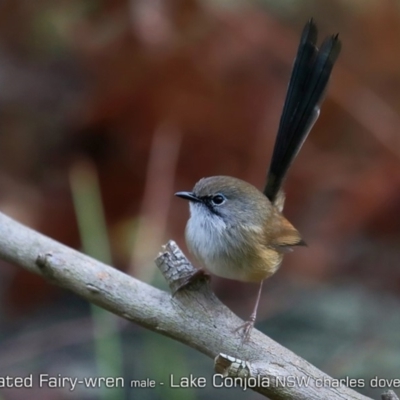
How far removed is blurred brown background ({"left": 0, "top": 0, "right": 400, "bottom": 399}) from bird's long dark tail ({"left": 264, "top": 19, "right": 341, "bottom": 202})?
1044 mm

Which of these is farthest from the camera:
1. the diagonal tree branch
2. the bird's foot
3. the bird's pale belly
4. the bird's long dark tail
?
the bird's long dark tail

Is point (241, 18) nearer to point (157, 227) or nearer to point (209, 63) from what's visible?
point (209, 63)

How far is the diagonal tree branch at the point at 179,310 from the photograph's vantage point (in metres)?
1.87

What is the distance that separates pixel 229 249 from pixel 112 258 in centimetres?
152

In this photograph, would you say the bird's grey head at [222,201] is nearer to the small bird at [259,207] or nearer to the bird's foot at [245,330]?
the small bird at [259,207]

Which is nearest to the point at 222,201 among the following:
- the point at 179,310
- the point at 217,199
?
the point at 217,199

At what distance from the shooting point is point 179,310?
80.2 inches

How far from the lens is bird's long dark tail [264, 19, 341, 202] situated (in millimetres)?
2520

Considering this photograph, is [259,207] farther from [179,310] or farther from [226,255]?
[179,310]

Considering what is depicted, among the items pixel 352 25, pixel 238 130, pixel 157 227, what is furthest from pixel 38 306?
pixel 352 25

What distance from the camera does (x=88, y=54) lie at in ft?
14.4

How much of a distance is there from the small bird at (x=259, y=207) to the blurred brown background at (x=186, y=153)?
815mm

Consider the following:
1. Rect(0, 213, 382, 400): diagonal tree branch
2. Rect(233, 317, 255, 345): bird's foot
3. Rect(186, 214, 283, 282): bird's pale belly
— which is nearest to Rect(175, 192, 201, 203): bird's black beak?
Rect(186, 214, 283, 282): bird's pale belly

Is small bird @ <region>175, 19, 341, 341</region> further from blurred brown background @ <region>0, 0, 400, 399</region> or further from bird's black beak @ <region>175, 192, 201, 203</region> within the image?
blurred brown background @ <region>0, 0, 400, 399</region>
